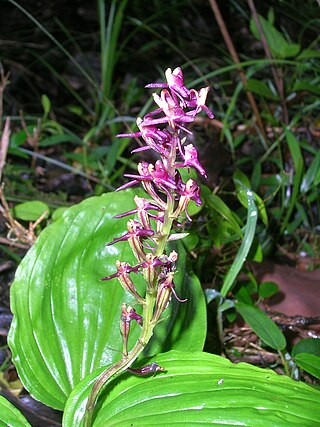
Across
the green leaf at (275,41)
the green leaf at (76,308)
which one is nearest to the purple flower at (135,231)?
the green leaf at (76,308)

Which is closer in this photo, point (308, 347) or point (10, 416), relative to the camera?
point (10, 416)

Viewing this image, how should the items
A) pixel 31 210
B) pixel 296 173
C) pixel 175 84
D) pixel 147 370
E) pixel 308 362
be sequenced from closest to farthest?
pixel 175 84
pixel 147 370
pixel 308 362
pixel 31 210
pixel 296 173

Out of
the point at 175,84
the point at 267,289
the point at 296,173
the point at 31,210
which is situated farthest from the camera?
the point at 296,173

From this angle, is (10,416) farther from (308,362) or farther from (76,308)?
(308,362)

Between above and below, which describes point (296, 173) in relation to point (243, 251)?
below

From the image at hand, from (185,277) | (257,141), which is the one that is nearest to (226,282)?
(185,277)

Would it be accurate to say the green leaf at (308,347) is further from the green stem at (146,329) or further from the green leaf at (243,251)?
the green stem at (146,329)

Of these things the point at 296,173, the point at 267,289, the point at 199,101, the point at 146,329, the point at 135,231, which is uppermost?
the point at 199,101

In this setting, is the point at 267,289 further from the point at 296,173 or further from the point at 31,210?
the point at 31,210

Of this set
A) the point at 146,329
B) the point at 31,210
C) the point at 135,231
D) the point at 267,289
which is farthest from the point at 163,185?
Answer: the point at 31,210
